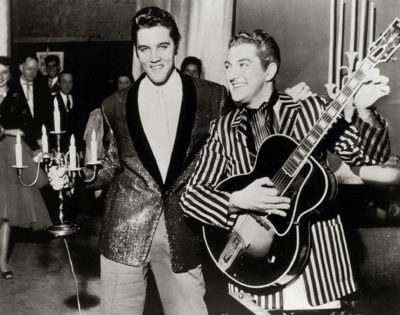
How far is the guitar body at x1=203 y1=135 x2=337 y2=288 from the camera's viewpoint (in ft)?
3.64

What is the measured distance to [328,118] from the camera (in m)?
1.10

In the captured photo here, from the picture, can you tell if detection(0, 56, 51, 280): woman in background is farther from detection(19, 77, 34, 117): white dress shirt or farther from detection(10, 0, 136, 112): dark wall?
detection(10, 0, 136, 112): dark wall

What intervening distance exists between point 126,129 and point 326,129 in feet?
1.98

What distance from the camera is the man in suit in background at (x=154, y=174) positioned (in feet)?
4.56

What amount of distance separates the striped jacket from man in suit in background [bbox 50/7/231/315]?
0.12 m

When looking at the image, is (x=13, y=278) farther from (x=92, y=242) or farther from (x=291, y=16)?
(x=291, y=16)

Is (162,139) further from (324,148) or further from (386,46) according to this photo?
(386,46)

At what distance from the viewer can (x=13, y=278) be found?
8.91ft

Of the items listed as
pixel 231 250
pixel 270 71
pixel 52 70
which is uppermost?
pixel 270 71

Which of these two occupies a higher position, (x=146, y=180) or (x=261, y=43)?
(x=261, y=43)

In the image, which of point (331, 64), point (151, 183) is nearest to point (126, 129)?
point (151, 183)

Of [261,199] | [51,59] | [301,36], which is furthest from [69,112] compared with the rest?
[261,199]

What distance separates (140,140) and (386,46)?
70 centimetres

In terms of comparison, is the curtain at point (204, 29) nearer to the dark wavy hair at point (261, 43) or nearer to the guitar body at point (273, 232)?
the dark wavy hair at point (261, 43)
